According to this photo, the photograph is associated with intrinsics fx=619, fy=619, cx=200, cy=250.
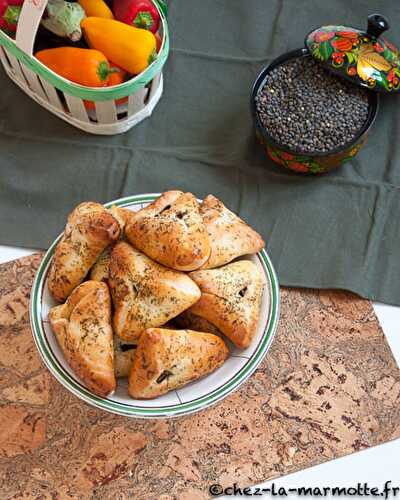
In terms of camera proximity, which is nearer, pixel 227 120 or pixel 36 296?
pixel 36 296

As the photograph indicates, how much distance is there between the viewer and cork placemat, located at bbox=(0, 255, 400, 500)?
34.9 inches

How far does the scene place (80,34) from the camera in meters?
1.07

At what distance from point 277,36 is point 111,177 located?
460 millimetres

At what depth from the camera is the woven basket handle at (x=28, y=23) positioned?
38.9 inches

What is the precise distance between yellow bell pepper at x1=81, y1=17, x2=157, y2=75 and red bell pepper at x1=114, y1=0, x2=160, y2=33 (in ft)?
0.08

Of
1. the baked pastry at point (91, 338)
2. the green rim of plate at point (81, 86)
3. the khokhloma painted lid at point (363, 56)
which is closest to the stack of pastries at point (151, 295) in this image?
the baked pastry at point (91, 338)

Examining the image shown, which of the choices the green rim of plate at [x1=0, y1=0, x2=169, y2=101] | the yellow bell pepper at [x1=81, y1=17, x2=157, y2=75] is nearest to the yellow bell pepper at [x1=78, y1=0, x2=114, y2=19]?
the yellow bell pepper at [x1=81, y1=17, x2=157, y2=75]

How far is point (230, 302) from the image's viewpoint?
30.3 inches

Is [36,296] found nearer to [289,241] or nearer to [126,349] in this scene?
[126,349]

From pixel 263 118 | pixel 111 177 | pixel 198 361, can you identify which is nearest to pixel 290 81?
pixel 263 118

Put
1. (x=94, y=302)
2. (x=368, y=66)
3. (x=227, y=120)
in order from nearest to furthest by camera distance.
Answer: (x=94, y=302), (x=368, y=66), (x=227, y=120)

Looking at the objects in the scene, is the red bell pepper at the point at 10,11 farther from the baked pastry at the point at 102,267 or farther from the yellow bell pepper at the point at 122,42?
the baked pastry at the point at 102,267

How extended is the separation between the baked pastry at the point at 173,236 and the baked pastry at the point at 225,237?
24 mm

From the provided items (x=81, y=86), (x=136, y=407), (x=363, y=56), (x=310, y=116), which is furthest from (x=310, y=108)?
(x=136, y=407)
